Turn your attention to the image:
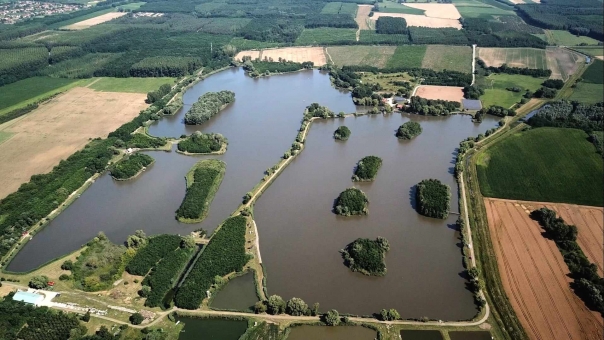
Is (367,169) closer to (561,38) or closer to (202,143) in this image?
(202,143)

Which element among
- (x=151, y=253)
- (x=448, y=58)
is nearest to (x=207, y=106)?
(x=151, y=253)

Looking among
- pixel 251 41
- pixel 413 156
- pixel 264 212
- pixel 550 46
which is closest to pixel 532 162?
pixel 413 156

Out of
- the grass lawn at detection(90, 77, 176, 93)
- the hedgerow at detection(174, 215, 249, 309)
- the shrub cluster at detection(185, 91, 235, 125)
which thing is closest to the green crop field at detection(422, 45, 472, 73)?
the shrub cluster at detection(185, 91, 235, 125)

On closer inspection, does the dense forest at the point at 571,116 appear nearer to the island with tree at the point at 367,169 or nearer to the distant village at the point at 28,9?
the island with tree at the point at 367,169

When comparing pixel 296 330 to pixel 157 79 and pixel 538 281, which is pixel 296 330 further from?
pixel 157 79

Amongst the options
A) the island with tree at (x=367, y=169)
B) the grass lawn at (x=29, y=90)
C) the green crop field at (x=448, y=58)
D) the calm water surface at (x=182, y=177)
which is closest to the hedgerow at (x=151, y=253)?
the calm water surface at (x=182, y=177)

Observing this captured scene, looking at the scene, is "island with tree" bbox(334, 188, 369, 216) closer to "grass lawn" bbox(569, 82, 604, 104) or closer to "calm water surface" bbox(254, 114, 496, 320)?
"calm water surface" bbox(254, 114, 496, 320)
